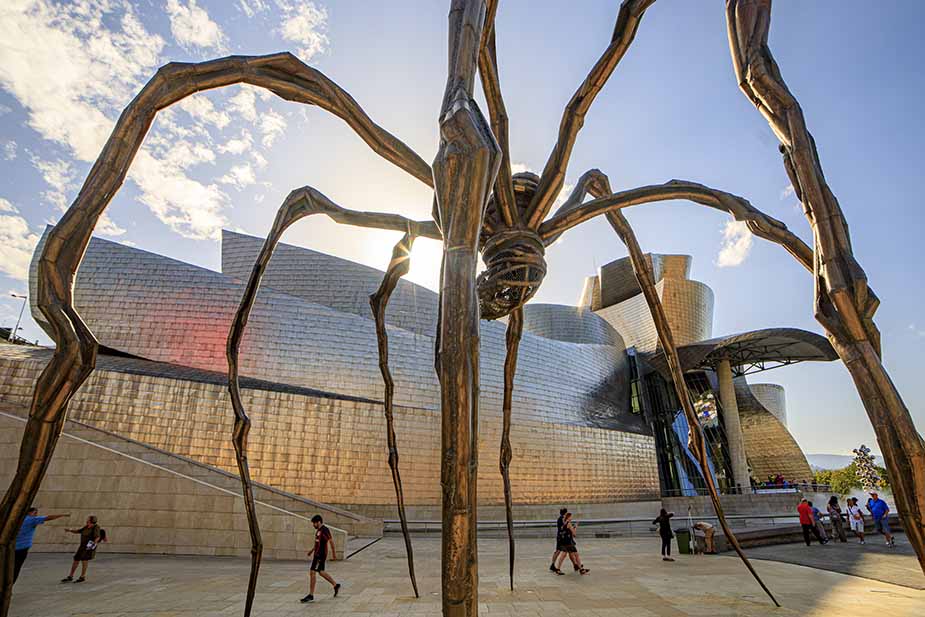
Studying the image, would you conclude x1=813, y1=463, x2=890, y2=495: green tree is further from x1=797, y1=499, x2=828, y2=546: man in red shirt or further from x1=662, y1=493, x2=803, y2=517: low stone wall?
x1=797, y1=499, x2=828, y2=546: man in red shirt

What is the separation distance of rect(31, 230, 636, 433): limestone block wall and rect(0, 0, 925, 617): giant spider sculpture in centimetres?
1801

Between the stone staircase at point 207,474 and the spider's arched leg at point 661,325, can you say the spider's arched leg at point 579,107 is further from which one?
the stone staircase at point 207,474

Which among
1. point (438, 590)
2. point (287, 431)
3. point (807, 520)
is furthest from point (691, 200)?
point (287, 431)

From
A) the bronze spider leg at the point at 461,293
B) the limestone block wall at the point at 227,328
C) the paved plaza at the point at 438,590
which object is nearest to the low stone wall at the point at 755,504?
the limestone block wall at the point at 227,328

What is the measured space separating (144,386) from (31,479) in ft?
58.8

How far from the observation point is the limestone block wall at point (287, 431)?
1608 centimetres

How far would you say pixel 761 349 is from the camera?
1087 inches

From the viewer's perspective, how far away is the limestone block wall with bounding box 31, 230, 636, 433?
19.9m

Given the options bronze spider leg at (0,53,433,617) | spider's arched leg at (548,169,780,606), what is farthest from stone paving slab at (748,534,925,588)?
bronze spider leg at (0,53,433,617)

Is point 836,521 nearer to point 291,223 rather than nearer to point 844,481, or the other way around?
point 291,223

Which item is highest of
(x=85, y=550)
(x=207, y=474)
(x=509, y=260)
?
(x=509, y=260)

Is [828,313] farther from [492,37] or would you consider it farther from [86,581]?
[86,581]

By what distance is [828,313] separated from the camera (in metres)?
1.79

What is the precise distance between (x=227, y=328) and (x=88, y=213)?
20.5 m
